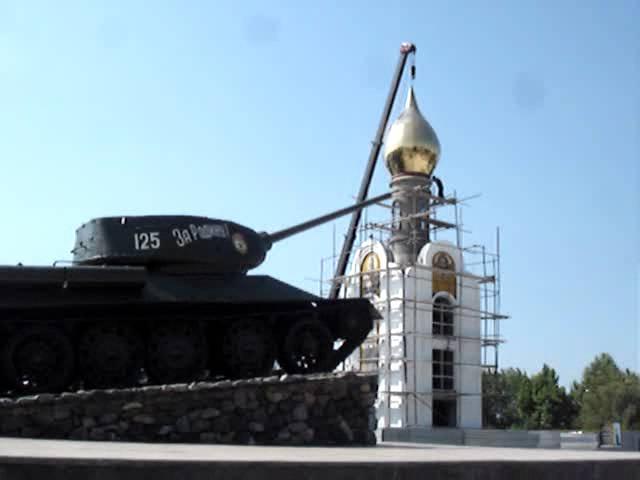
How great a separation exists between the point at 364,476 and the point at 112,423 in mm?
5174

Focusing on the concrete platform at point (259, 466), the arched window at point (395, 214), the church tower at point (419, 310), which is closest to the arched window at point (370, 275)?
the church tower at point (419, 310)

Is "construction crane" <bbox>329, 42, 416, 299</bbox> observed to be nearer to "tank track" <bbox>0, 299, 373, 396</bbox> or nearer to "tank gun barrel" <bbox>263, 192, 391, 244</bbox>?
"tank gun barrel" <bbox>263, 192, 391, 244</bbox>

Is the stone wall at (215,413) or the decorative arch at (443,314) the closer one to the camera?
the stone wall at (215,413)

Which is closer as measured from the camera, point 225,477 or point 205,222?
point 225,477

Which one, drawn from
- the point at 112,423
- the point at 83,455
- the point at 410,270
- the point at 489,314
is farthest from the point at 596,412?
the point at 83,455

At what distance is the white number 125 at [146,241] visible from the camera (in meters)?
15.2

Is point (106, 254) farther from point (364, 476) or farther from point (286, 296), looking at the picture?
point (364, 476)

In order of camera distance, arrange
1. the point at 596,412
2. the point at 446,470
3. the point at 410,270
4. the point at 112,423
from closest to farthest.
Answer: the point at 446,470
the point at 112,423
the point at 410,270
the point at 596,412

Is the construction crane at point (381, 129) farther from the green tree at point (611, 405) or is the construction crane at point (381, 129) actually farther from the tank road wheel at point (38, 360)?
the tank road wheel at point (38, 360)

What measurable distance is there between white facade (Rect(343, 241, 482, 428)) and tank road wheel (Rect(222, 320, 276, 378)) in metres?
21.3

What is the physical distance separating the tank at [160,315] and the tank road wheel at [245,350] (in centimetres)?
2

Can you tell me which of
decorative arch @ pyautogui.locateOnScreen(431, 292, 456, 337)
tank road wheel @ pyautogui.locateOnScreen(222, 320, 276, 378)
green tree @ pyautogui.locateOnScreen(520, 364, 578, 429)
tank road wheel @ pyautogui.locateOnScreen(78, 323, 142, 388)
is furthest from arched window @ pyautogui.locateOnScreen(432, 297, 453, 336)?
green tree @ pyautogui.locateOnScreen(520, 364, 578, 429)

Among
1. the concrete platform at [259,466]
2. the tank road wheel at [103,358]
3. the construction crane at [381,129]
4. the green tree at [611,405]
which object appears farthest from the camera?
the green tree at [611,405]

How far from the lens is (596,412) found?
214 ft
